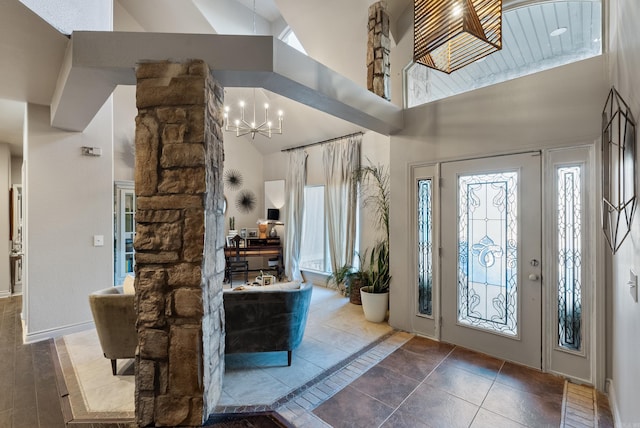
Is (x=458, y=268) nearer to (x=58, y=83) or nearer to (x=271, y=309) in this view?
(x=271, y=309)

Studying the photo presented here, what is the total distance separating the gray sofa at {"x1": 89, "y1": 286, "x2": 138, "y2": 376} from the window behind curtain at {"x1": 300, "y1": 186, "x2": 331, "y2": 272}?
3.80 meters

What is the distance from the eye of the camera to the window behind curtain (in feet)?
19.8

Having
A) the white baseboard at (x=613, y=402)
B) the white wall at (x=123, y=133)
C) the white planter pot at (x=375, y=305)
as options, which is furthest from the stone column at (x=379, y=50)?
the white wall at (x=123, y=133)

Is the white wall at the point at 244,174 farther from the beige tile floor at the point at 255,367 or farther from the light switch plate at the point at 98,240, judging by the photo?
the beige tile floor at the point at 255,367

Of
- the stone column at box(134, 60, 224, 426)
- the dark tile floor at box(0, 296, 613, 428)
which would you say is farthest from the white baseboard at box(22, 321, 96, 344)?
the stone column at box(134, 60, 224, 426)

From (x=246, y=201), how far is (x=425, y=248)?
15.5 feet

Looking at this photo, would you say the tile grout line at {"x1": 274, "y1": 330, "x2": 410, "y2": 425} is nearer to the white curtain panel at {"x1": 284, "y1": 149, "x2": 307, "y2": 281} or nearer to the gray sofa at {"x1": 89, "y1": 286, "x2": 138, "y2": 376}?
the gray sofa at {"x1": 89, "y1": 286, "x2": 138, "y2": 376}

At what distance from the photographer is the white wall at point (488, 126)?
2422mm

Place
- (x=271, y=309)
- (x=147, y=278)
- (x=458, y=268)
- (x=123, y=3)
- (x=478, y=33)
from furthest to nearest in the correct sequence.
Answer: (x=123, y=3), (x=458, y=268), (x=271, y=309), (x=147, y=278), (x=478, y=33)

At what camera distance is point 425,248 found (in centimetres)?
337

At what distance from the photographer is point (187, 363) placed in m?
1.88

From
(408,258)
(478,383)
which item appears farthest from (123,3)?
Answer: (478,383)

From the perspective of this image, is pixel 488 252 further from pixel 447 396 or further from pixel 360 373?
pixel 360 373

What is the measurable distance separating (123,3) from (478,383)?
765cm
